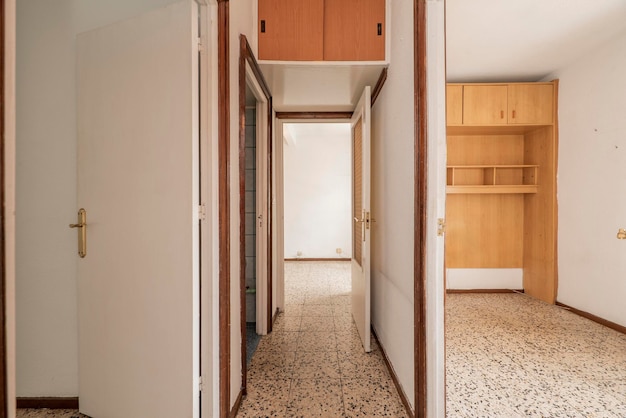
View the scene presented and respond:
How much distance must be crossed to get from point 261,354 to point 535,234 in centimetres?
345

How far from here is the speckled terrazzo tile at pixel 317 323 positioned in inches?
115

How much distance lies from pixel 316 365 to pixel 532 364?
153 centimetres

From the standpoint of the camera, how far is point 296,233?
639cm

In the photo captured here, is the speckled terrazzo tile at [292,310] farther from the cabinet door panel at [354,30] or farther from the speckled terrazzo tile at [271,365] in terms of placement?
the cabinet door panel at [354,30]

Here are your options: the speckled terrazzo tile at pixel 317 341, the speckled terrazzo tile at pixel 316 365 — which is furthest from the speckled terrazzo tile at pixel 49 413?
the speckled terrazzo tile at pixel 317 341

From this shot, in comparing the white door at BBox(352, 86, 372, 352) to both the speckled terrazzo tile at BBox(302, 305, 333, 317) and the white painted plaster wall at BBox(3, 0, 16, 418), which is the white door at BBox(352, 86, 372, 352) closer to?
the speckled terrazzo tile at BBox(302, 305, 333, 317)

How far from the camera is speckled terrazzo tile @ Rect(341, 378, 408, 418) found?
1738 millimetres

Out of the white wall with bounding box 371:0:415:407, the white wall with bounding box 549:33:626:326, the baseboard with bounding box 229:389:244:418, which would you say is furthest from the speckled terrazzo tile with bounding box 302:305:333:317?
the white wall with bounding box 549:33:626:326

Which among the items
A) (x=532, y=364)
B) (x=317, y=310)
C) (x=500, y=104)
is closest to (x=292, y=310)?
(x=317, y=310)

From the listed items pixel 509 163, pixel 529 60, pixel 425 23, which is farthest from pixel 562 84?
pixel 425 23

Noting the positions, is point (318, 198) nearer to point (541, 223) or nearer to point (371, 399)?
point (541, 223)

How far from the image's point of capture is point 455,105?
3.60 metres

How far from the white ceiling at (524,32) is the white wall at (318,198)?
3.08 m

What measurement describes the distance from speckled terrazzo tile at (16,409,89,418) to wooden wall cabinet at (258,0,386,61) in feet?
7.94
